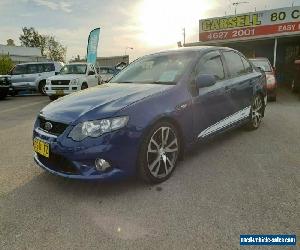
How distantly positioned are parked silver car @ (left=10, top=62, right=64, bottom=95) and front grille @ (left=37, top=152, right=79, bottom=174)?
13.6 metres

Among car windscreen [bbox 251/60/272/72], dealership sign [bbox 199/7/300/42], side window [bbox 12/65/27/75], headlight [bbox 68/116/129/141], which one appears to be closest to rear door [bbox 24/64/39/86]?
side window [bbox 12/65/27/75]

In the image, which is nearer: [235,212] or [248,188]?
[235,212]

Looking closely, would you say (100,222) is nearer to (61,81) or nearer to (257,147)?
(257,147)

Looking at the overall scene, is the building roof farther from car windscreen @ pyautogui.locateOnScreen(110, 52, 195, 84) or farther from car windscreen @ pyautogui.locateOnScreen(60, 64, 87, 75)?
car windscreen @ pyautogui.locateOnScreen(110, 52, 195, 84)

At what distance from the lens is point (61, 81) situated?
41.8 feet

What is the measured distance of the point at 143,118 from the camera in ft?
11.4

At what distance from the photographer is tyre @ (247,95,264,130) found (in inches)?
235

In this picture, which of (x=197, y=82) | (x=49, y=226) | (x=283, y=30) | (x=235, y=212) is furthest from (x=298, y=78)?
(x=49, y=226)

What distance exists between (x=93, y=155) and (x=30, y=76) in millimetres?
14395

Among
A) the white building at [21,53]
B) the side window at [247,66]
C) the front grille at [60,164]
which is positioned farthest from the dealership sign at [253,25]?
the white building at [21,53]

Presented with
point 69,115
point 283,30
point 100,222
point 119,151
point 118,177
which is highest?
point 283,30

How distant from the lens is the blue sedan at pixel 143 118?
10.9 ft

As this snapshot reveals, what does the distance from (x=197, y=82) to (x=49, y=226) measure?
249cm

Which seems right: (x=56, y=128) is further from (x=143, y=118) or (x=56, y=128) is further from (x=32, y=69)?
(x=32, y=69)
